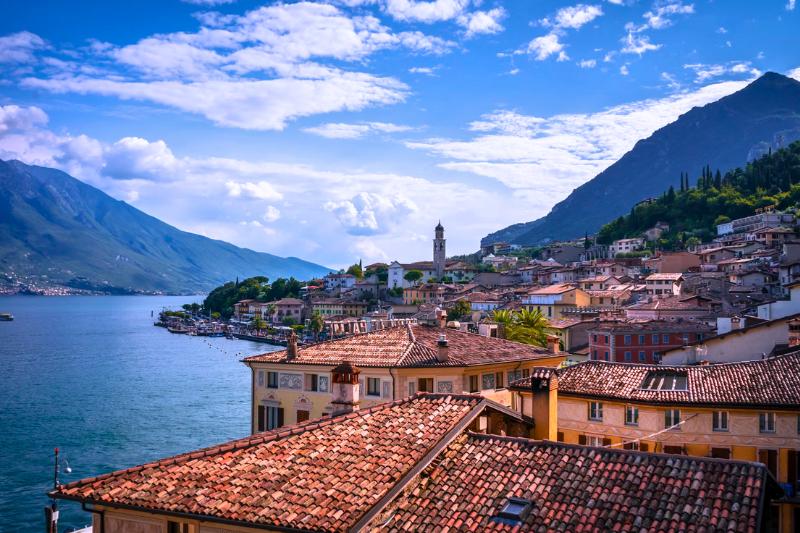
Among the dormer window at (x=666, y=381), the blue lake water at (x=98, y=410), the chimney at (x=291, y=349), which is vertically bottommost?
the blue lake water at (x=98, y=410)

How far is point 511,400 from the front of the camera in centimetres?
2880

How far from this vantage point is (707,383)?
2638 cm

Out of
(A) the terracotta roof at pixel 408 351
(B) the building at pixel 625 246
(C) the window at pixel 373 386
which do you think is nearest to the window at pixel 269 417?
(A) the terracotta roof at pixel 408 351

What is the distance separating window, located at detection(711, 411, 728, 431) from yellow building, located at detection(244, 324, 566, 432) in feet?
24.6

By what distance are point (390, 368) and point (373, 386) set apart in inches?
48.6

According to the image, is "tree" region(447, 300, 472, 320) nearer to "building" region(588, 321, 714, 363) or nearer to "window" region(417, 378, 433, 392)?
"building" region(588, 321, 714, 363)

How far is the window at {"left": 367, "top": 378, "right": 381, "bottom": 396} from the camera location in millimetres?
28447

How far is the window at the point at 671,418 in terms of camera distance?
25328 mm

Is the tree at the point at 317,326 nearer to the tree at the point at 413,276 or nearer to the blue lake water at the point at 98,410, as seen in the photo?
the blue lake water at the point at 98,410

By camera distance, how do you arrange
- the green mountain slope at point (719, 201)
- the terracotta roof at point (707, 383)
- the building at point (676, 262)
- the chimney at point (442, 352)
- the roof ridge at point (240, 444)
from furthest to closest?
the green mountain slope at point (719, 201), the building at point (676, 262), the chimney at point (442, 352), the terracotta roof at point (707, 383), the roof ridge at point (240, 444)

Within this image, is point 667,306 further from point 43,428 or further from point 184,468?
point 184,468

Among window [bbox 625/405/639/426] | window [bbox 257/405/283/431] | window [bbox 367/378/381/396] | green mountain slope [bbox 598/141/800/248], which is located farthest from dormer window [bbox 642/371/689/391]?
green mountain slope [bbox 598/141/800/248]

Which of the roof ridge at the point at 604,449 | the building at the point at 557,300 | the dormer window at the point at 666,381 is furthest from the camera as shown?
the building at the point at 557,300

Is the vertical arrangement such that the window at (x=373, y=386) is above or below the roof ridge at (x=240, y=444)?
below
